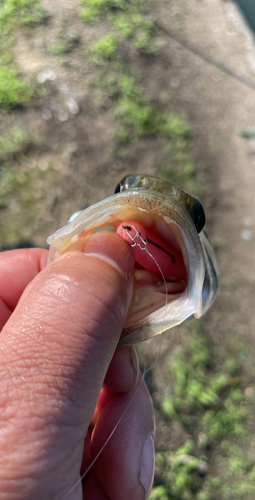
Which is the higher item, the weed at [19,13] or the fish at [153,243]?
the weed at [19,13]

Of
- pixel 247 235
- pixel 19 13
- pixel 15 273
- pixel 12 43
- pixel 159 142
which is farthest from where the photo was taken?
pixel 19 13

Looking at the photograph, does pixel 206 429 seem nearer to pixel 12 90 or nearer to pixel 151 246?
pixel 151 246

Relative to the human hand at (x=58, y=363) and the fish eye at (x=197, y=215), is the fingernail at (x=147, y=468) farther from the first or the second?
the fish eye at (x=197, y=215)

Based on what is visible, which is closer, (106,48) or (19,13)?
(106,48)

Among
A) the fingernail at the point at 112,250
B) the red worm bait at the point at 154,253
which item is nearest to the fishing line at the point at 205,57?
the red worm bait at the point at 154,253

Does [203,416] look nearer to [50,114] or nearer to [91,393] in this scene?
[91,393]

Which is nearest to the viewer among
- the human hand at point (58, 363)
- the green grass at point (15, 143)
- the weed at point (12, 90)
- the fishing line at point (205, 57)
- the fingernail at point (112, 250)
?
the human hand at point (58, 363)

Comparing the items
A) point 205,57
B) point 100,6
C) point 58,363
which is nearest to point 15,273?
point 58,363
